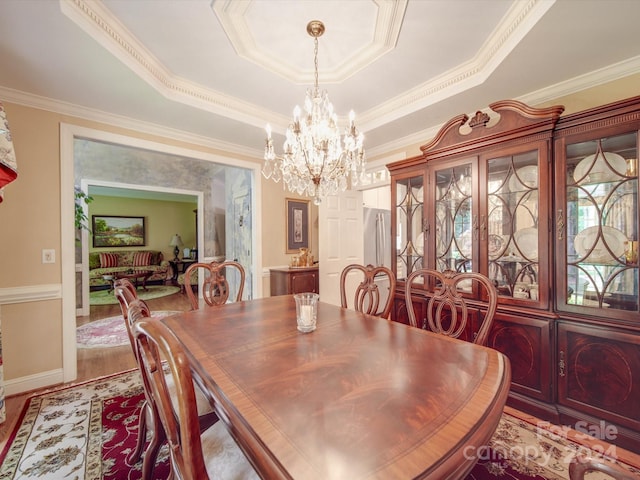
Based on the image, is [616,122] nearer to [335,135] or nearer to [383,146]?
[335,135]

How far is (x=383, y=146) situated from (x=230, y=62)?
6.87ft

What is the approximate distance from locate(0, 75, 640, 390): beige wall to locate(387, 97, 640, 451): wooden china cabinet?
70 cm

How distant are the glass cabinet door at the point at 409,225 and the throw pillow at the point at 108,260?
26.0 ft

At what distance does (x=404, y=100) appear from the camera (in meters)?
2.70

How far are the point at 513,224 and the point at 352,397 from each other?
6.35ft

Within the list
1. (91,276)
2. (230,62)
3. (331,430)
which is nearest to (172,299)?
(91,276)

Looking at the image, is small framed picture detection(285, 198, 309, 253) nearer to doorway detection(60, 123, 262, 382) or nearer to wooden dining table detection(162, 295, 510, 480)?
doorway detection(60, 123, 262, 382)

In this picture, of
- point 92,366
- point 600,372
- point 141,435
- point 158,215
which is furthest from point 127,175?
point 600,372

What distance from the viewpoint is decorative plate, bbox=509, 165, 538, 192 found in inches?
77.2

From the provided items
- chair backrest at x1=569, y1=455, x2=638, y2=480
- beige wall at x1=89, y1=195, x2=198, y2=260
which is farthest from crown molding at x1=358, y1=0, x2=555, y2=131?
beige wall at x1=89, y1=195, x2=198, y2=260

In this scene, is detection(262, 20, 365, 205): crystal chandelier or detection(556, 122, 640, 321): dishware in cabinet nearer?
detection(556, 122, 640, 321): dishware in cabinet

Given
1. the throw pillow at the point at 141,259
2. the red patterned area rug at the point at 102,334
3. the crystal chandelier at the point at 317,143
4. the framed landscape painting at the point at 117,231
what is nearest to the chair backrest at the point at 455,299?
the crystal chandelier at the point at 317,143

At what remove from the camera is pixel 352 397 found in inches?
33.0

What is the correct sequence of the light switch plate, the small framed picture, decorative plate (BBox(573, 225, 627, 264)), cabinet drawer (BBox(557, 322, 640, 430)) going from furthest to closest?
the small framed picture
the light switch plate
decorative plate (BBox(573, 225, 627, 264))
cabinet drawer (BBox(557, 322, 640, 430))
